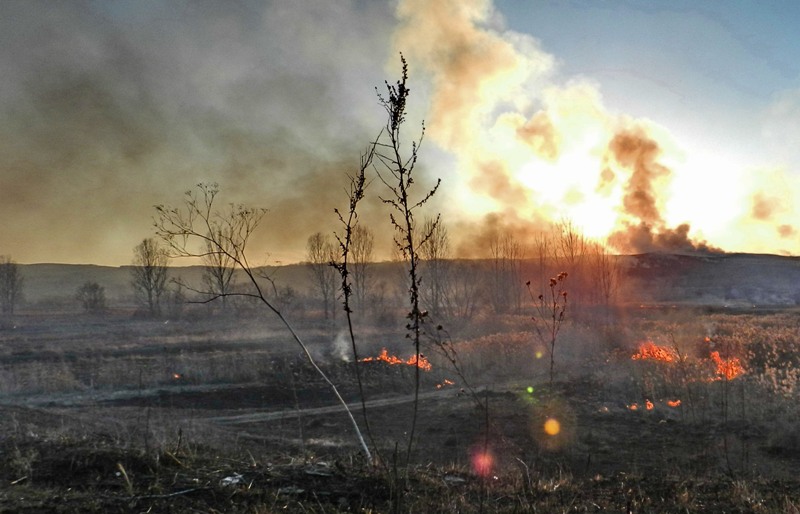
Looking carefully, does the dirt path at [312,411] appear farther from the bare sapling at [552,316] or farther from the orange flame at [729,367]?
the orange flame at [729,367]

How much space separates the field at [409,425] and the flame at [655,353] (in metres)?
0.20

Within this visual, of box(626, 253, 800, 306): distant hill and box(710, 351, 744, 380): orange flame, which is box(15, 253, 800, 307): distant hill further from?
box(710, 351, 744, 380): orange flame

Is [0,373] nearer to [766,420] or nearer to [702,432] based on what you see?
[702,432]

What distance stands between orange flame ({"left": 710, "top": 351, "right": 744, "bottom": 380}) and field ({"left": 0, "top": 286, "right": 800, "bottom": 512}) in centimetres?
13

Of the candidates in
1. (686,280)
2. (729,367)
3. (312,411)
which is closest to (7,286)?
(312,411)

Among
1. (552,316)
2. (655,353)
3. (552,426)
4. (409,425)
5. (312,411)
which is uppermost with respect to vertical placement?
(552,316)

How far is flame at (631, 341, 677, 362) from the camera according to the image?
20.1 metres

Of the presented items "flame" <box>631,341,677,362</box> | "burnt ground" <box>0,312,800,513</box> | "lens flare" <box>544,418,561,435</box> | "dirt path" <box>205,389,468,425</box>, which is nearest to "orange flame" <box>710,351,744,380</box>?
"flame" <box>631,341,677,362</box>

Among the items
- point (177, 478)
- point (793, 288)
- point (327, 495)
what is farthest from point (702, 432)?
point (793, 288)

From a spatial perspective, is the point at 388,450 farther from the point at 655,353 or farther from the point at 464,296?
the point at 464,296

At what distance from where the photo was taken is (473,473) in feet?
24.1

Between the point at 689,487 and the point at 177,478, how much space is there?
6390 mm

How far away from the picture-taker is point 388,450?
1059 centimetres

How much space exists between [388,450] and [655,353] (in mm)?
15403
